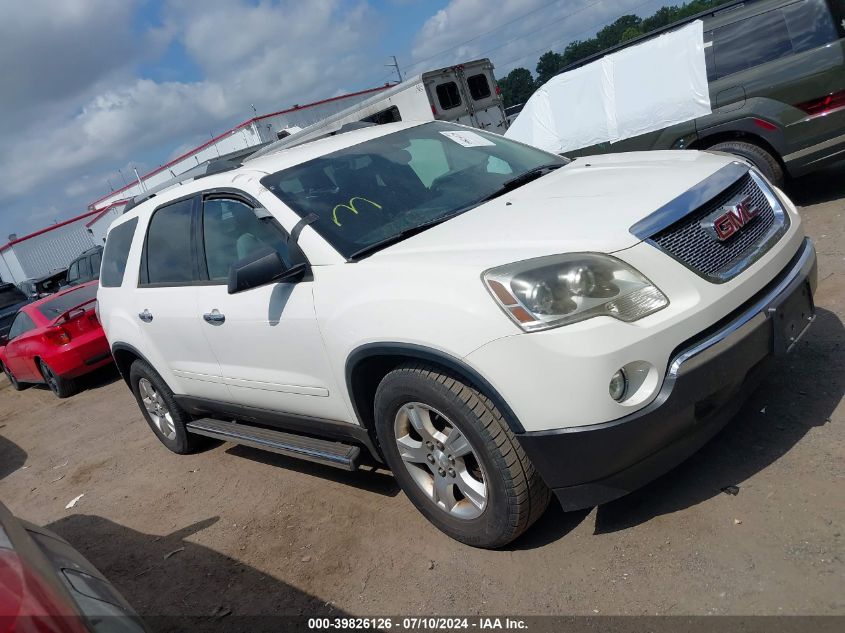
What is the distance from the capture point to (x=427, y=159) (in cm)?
383

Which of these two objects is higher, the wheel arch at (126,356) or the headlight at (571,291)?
the headlight at (571,291)

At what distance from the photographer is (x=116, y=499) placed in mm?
4980

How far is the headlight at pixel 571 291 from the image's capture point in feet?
7.86

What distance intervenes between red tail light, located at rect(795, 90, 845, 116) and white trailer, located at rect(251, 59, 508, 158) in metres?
8.05

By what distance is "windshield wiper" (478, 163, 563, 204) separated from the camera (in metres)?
3.46

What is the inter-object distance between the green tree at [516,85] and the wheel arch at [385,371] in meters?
82.9

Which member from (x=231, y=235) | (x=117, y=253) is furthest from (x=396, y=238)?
(x=117, y=253)

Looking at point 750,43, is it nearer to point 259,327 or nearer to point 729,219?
point 729,219

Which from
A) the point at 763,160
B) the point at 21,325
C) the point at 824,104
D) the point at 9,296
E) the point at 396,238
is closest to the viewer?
the point at 396,238

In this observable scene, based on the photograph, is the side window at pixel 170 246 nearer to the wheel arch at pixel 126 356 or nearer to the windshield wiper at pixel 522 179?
the wheel arch at pixel 126 356

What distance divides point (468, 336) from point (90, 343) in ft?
25.7

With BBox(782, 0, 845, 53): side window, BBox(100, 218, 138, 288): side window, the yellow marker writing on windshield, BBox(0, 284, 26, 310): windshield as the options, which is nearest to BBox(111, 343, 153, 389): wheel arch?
BBox(100, 218, 138, 288): side window

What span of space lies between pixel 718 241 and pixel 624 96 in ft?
18.1

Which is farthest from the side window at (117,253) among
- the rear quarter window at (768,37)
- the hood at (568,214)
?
the rear quarter window at (768,37)
